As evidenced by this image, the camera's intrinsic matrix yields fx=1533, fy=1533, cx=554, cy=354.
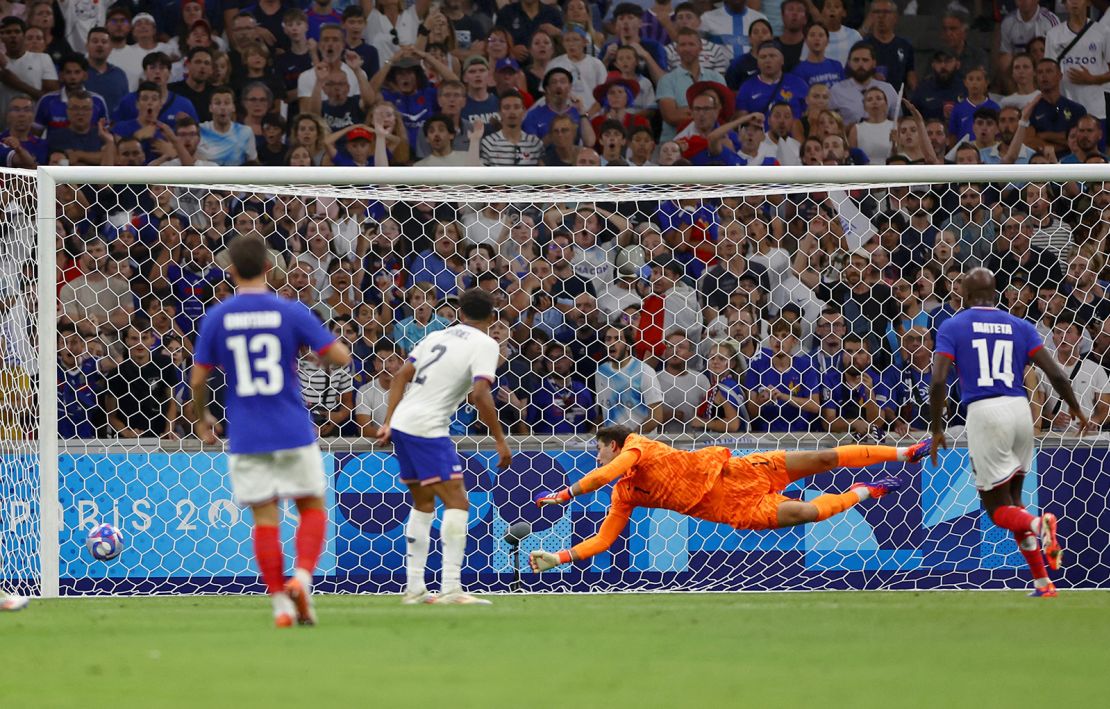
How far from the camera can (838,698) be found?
4578 mm

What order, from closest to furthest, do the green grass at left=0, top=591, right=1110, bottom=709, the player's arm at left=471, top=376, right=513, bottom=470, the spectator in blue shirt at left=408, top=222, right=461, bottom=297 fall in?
the green grass at left=0, top=591, right=1110, bottom=709 < the player's arm at left=471, top=376, right=513, bottom=470 < the spectator in blue shirt at left=408, top=222, right=461, bottom=297

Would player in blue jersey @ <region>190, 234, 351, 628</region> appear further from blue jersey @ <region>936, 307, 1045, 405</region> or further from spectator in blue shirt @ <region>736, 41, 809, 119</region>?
spectator in blue shirt @ <region>736, 41, 809, 119</region>

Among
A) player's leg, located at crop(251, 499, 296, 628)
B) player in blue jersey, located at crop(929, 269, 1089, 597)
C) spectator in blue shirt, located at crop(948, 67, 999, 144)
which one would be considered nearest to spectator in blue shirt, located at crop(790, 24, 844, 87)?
spectator in blue shirt, located at crop(948, 67, 999, 144)

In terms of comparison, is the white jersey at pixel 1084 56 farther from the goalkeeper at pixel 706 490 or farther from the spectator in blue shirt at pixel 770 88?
the goalkeeper at pixel 706 490

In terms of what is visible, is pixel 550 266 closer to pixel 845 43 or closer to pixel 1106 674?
pixel 845 43

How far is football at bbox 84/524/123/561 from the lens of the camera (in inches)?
370

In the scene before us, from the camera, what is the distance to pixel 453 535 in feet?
26.8

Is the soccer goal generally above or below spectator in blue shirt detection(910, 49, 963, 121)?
below

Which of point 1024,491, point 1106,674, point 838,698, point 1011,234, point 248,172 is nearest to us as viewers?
point 838,698

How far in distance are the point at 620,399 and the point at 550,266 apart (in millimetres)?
1050

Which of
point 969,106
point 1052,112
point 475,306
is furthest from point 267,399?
point 1052,112

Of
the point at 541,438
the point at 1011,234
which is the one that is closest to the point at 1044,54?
the point at 1011,234

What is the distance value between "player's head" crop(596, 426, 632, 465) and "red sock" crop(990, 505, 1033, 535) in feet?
7.09

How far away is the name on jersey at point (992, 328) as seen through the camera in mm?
8297
